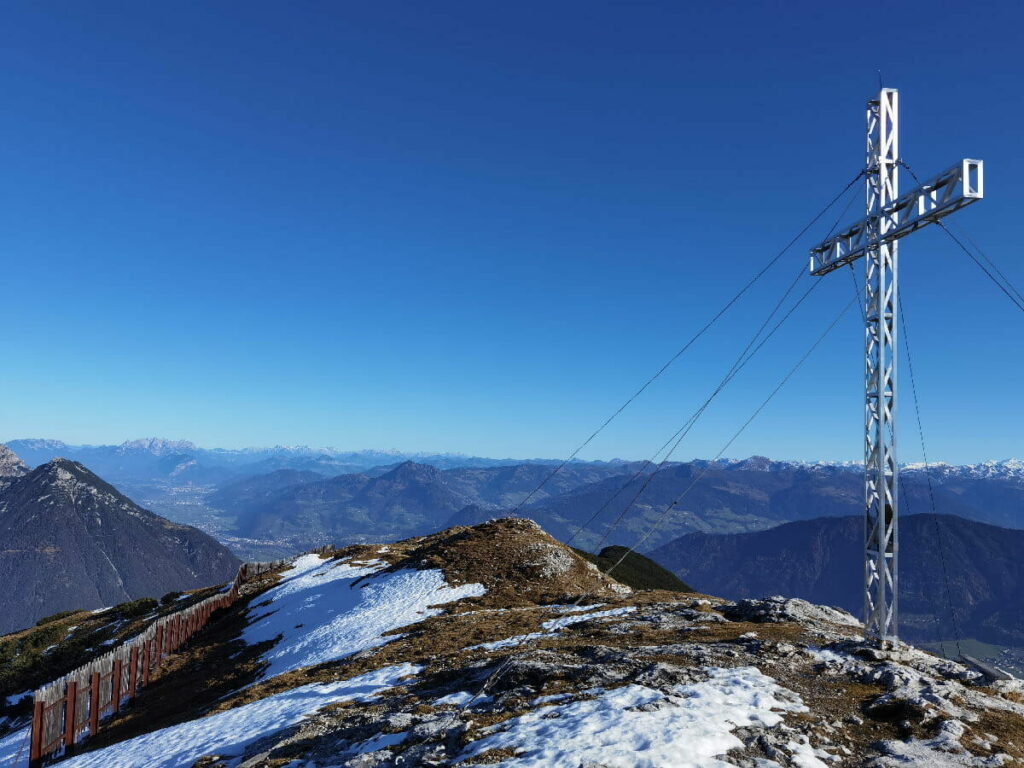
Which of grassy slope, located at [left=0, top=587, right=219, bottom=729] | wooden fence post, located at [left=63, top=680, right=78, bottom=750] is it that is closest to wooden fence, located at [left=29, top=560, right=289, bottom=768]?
wooden fence post, located at [left=63, top=680, right=78, bottom=750]

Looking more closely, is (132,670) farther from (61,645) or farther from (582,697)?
(61,645)

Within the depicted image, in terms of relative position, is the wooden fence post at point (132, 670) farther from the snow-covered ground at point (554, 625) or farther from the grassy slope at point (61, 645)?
the snow-covered ground at point (554, 625)

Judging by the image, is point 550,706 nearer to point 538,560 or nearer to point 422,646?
point 422,646

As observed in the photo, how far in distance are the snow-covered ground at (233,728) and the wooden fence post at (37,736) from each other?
3.04 m

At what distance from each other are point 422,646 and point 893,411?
19.1 meters

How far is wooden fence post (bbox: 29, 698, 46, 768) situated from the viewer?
21.2 m

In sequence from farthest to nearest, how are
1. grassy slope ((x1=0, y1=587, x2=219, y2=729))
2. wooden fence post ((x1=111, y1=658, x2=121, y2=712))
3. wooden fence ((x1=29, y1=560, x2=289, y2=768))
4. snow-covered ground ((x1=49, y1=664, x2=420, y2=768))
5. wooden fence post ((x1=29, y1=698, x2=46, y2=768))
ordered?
grassy slope ((x1=0, y1=587, x2=219, y2=729)) → wooden fence post ((x1=111, y1=658, x2=121, y2=712)) → wooden fence ((x1=29, y1=560, x2=289, y2=768)) → wooden fence post ((x1=29, y1=698, x2=46, y2=768)) → snow-covered ground ((x1=49, y1=664, x2=420, y2=768))

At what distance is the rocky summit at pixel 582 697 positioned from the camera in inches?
448

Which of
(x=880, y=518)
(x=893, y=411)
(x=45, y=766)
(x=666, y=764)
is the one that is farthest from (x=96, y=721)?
(x=893, y=411)

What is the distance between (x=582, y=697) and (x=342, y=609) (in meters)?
24.0

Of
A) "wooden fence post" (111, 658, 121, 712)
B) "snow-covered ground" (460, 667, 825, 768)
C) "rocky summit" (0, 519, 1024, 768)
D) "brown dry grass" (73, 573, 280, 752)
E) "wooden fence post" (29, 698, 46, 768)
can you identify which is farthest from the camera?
"wooden fence post" (111, 658, 121, 712)

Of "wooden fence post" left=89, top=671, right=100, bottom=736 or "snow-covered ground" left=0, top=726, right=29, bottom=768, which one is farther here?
"wooden fence post" left=89, top=671, right=100, bottom=736

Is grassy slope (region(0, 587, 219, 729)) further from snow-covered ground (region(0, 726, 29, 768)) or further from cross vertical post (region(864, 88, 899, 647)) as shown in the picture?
cross vertical post (region(864, 88, 899, 647))

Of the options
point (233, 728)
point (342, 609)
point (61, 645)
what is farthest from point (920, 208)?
point (61, 645)
